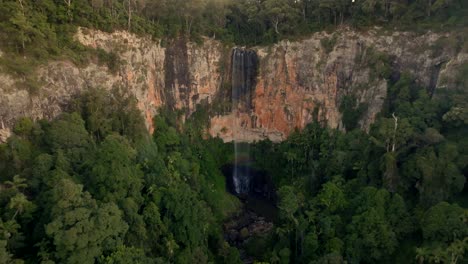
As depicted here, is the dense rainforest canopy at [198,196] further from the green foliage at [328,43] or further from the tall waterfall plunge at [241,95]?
the tall waterfall plunge at [241,95]

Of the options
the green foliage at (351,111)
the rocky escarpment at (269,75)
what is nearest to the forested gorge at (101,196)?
the rocky escarpment at (269,75)

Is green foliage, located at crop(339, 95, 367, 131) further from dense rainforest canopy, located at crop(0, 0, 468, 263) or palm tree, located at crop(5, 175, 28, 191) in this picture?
palm tree, located at crop(5, 175, 28, 191)

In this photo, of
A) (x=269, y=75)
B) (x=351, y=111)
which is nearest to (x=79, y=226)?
(x=351, y=111)

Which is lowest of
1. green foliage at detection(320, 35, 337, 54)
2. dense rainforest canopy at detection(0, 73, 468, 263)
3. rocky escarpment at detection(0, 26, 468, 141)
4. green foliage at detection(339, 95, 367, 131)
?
dense rainforest canopy at detection(0, 73, 468, 263)

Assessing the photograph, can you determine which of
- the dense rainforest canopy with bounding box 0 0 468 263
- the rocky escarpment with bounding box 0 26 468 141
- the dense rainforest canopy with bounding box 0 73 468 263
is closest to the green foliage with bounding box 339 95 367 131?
the dense rainforest canopy with bounding box 0 0 468 263

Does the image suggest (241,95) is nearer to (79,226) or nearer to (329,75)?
(329,75)
